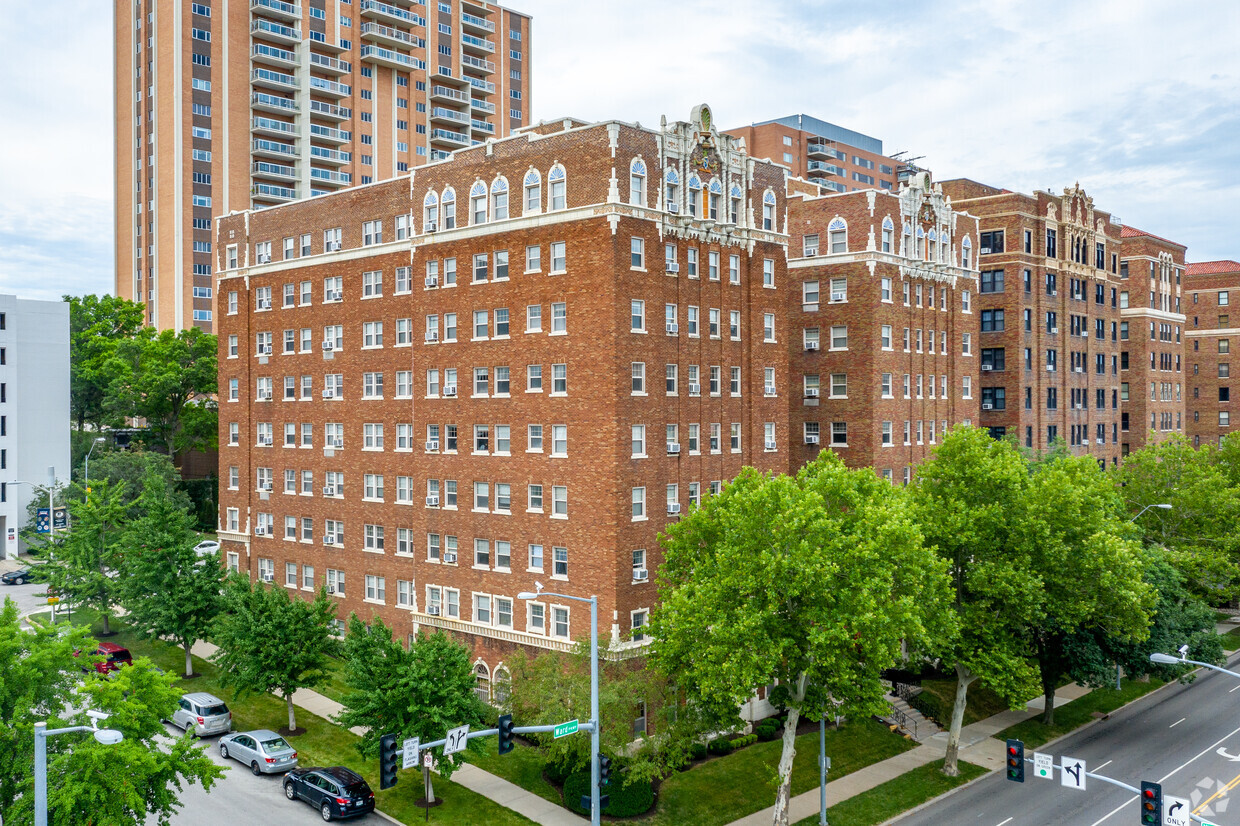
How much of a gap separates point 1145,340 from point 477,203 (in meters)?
72.2

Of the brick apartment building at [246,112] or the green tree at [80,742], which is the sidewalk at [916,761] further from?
the brick apartment building at [246,112]

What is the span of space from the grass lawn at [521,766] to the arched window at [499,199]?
25.6 m

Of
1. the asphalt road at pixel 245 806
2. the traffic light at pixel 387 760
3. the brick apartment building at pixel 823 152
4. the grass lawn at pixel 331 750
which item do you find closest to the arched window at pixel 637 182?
the grass lawn at pixel 331 750

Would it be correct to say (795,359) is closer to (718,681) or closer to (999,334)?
(999,334)

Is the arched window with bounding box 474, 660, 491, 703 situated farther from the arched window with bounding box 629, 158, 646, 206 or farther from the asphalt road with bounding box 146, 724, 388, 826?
the arched window with bounding box 629, 158, 646, 206

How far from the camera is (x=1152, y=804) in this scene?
28.7 m

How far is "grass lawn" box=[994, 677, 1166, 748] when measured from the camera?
50.3m

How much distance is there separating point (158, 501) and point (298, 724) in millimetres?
16100

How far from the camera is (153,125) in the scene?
110m

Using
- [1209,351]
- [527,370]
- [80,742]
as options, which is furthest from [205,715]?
[1209,351]

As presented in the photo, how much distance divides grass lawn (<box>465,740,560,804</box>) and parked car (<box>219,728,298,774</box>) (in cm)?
777

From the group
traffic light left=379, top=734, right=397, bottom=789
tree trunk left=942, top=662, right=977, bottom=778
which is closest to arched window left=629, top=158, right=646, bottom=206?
tree trunk left=942, top=662, right=977, bottom=778

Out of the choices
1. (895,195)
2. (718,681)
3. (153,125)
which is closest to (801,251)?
(895,195)

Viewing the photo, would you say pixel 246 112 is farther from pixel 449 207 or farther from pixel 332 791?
pixel 332 791
